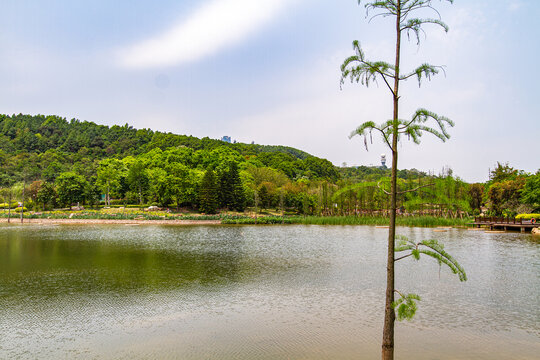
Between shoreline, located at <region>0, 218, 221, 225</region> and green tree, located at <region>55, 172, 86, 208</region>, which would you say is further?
green tree, located at <region>55, 172, 86, 208</region>

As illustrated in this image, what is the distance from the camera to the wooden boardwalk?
37.2 meters

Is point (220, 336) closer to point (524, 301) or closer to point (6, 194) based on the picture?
point (524, 301)

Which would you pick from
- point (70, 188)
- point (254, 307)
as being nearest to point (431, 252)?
point (254, 307)

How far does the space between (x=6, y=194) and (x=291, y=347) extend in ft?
242

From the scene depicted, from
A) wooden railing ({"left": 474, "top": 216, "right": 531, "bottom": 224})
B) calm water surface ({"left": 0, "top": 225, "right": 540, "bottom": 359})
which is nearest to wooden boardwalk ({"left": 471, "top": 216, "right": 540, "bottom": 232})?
wooden railing ({"left": 474, "top": 216, "right": 531, "bottom": 224})

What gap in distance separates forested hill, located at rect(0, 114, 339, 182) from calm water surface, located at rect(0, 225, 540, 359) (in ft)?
224

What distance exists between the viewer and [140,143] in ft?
408

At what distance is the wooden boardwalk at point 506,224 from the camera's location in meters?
37.2

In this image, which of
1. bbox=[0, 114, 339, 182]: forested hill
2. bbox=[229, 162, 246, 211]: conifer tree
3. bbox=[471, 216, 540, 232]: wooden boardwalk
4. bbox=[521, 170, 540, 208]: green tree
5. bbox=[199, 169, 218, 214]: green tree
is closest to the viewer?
bbox=[471, 216, 540, 232]: wooden boardwalk

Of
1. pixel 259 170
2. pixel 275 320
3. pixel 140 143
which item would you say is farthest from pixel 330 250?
pixel 140 143

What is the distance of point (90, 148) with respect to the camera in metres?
111

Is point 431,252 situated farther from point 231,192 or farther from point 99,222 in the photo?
point 231,192

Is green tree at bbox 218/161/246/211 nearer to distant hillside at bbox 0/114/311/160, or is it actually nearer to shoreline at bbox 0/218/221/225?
shoreline at bbox 0/218/221/225

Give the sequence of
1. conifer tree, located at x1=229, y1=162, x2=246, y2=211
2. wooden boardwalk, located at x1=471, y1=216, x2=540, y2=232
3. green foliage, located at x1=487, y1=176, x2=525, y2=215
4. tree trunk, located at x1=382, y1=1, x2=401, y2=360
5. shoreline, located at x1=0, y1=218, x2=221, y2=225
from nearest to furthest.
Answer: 1. tree trunk, located at x1=382, y1=1, x2=401, y2=360
2. wooden boardwalk, located at x1=471, y1=216, x2=540, y2=232
3. green foliage, located at x1=487, y1=176, x2=525, y2=215
4. shoreline, located at x1=0, y1=218, x2=221, y2=225
5. conifer tree, located at x1=229, y1=162, x2=246, y2=211
